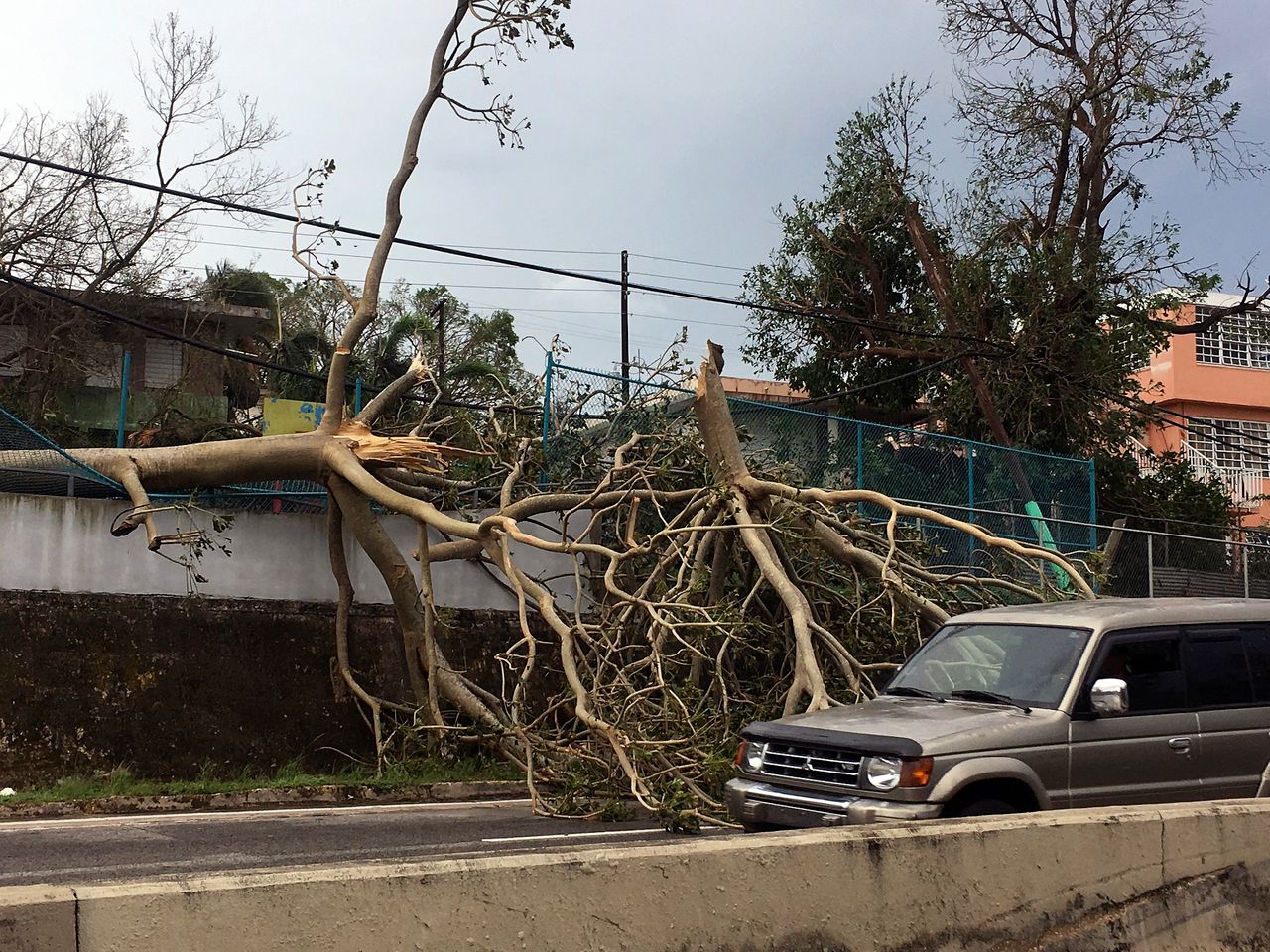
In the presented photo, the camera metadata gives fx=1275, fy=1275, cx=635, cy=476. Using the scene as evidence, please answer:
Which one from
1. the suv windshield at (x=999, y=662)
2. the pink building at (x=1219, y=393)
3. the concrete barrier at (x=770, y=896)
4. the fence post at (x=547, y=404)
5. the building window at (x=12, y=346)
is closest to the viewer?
the concrete barrier at (x=770, y=896)

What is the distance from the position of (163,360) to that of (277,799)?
20.3 m

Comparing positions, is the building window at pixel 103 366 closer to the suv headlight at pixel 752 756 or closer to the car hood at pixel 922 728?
the suv headlight at pixel 752 756

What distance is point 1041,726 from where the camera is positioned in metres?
6.55

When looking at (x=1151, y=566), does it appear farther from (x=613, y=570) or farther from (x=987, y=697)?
(x=987, y=697)

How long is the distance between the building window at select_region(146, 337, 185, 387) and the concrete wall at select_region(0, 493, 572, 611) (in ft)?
55.0

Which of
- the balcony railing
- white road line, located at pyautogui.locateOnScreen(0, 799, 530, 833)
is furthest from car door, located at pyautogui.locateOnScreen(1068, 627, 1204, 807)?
the balcony railing

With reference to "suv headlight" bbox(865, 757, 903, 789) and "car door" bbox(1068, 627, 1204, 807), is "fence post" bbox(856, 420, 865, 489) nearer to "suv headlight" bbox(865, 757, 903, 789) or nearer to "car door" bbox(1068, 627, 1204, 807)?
"car door" bbox(1068, 627, 1204, 807)

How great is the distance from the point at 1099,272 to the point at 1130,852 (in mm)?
22518

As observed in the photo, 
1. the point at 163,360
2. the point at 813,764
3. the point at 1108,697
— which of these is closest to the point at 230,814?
the point at 813,764

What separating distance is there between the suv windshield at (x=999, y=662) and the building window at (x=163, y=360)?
24.3 m

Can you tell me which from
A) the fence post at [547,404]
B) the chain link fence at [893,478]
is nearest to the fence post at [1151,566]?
the chain link fence at [893,478]

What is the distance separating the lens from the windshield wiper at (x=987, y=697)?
6.87 metres

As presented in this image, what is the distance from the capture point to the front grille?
21.0 ft

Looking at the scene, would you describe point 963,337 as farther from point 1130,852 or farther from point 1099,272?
point 1130,852
